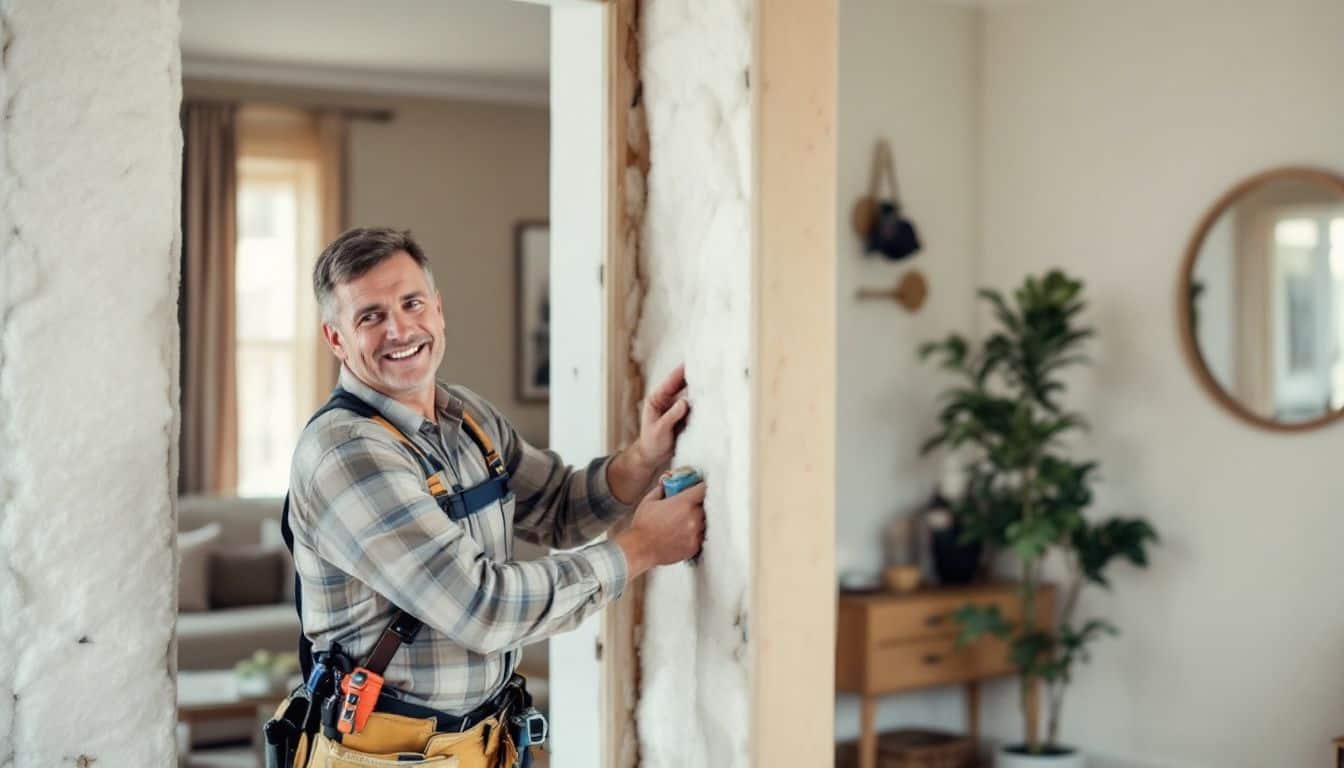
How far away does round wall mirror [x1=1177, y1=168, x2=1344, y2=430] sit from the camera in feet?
15.2

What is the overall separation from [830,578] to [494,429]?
604 mm

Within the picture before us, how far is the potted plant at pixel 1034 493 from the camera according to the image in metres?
4.95

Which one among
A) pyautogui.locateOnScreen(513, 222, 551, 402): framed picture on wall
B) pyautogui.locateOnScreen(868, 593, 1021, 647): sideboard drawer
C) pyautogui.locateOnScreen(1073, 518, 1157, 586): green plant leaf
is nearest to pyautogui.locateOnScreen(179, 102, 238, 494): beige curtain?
pyautogui.locateOnScreen(513, 222, 551, 402): framed picture on wall

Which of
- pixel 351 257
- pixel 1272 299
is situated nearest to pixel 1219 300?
pixel 1272 299

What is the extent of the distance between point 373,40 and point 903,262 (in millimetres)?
2588

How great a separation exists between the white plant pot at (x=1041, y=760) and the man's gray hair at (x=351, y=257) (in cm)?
351

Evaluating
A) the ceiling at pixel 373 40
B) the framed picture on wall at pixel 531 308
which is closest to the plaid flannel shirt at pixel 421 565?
the ceiling at pixel 373 40

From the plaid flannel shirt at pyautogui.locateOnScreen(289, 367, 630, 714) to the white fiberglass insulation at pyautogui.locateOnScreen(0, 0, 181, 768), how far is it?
0.21 m

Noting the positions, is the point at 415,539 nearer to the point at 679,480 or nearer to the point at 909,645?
the point at 679,480

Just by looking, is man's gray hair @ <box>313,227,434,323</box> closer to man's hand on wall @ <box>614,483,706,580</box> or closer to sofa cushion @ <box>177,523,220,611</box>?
man's hand on wall @ <box>614,483,706,580</box>

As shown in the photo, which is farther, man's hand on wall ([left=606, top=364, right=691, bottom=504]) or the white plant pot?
the white plant pot

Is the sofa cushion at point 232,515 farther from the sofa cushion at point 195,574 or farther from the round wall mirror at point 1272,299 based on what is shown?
the round wall mirror at point 1272,299

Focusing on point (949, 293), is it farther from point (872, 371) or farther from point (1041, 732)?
point (1041, 732)

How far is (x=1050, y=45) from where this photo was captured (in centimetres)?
548
